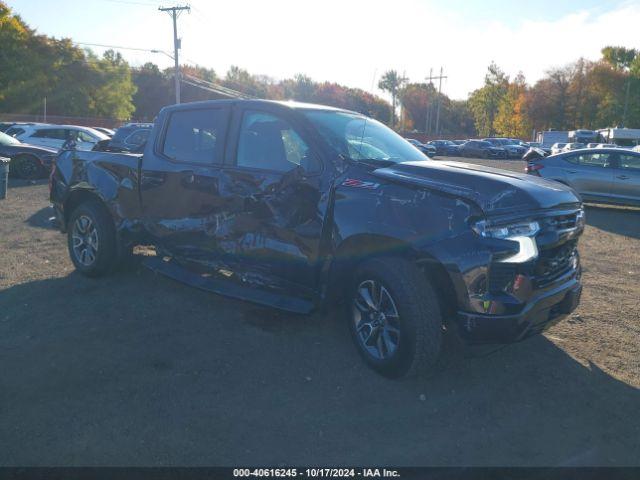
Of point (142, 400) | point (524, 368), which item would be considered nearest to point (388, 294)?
point (524, 368)

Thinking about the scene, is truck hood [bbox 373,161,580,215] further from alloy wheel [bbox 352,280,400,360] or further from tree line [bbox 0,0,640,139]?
tree line [bbox 0,0,640,139]

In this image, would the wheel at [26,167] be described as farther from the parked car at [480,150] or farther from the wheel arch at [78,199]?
the parked car at [480,150]

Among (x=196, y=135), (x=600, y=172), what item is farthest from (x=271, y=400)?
(x=600, y=172)

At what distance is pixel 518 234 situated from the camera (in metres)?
3.53

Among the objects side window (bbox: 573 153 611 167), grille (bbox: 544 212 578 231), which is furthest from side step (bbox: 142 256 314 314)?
side window (bbox: 573 153 611 167)

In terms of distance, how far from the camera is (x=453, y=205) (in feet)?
11.6

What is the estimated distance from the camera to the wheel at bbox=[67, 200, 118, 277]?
5.95 metres

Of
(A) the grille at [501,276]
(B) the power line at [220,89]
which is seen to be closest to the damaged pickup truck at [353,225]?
(A) the grille at [501,276]

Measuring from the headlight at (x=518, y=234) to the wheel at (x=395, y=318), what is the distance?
0.55 m

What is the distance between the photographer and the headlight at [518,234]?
3.44 m

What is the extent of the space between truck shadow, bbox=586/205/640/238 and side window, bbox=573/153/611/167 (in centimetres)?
112

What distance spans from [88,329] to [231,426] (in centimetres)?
212

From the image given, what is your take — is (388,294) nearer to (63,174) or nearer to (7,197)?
(63,174)

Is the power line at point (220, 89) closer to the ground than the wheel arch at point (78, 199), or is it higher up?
higher up
